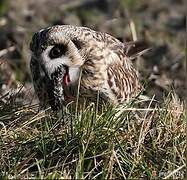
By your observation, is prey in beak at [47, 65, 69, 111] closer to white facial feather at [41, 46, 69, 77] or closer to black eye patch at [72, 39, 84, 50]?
white facial feather at [41, 46, 69, 77]

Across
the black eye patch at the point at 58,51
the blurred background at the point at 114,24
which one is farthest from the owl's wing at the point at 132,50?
the black eye patch at the point at 58,51

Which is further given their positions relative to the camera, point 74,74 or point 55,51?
point 74,74

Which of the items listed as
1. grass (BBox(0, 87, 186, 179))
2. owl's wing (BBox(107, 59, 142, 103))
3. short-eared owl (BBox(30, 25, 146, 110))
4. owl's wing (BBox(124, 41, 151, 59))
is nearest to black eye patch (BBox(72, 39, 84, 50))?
short-eared owl (BBox(30, 25, 146, 110))

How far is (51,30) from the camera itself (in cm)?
519

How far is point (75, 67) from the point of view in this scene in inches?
209

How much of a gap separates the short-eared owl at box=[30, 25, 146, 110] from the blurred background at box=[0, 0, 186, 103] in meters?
1.58

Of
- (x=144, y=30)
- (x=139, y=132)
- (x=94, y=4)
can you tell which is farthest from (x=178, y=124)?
(x=94, y=4)

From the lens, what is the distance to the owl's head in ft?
16.7

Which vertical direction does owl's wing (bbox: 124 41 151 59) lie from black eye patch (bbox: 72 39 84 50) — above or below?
below

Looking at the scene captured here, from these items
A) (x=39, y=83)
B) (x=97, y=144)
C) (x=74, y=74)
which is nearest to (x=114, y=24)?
(x=39, y=83)

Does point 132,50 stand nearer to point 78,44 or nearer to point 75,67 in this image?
point 78,44

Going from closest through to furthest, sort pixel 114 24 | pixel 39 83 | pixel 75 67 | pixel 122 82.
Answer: pixel 75 67 < pixel 39 83 < pixel 122 82 < pixel 114 24

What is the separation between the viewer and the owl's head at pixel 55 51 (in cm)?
508

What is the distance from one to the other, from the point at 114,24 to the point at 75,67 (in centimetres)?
375
